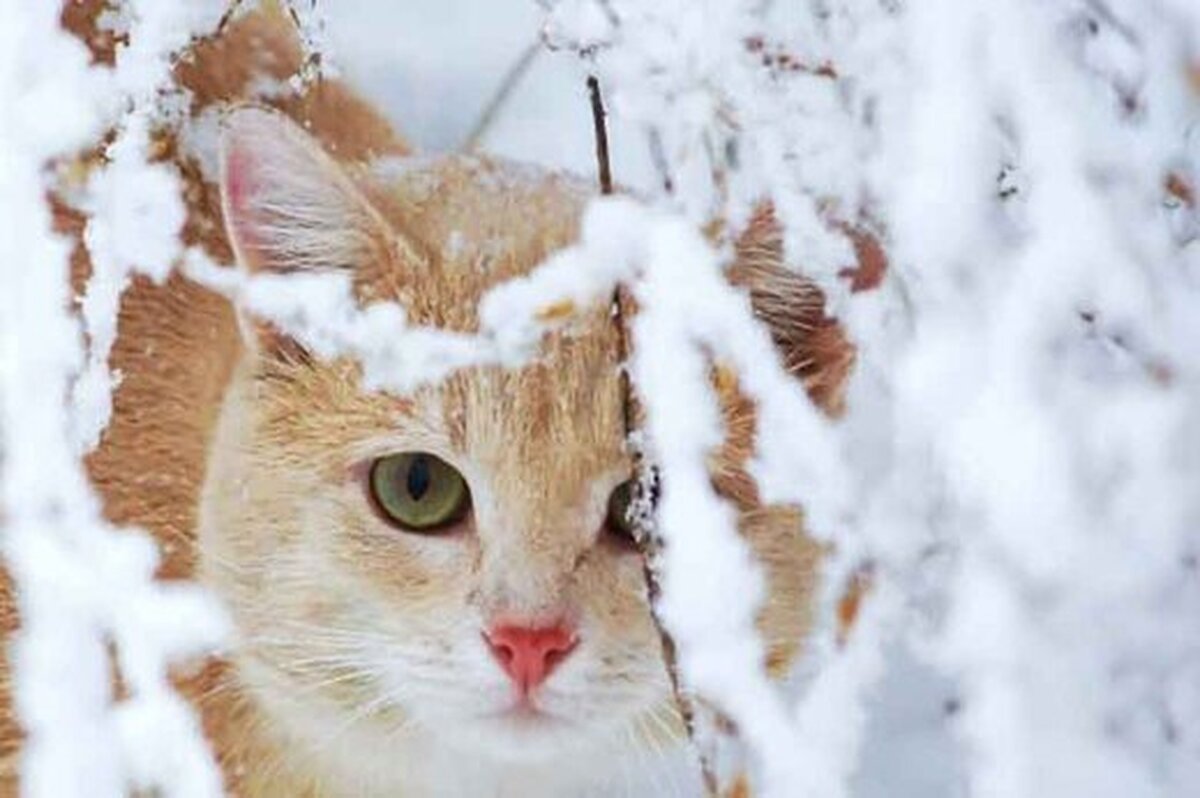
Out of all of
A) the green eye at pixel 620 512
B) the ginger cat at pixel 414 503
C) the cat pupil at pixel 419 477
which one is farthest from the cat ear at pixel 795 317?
the cat pupil at pixel 419 477

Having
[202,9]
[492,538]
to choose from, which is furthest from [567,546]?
[202,9]

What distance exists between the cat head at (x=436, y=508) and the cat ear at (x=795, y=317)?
0.06 m

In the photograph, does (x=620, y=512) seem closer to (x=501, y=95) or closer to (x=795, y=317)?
(x=795, y=317)

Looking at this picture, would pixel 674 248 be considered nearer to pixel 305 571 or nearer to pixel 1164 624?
pixel 1164 624

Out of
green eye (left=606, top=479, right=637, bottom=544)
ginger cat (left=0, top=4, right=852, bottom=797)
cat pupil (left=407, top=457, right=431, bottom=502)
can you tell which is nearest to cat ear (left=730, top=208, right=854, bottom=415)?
ginger cat (left=0, top=4, right=852, bottom=797)

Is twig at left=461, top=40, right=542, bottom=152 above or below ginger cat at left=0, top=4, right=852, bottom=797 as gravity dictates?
above

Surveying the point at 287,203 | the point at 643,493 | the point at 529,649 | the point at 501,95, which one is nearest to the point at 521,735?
the point at 529,649

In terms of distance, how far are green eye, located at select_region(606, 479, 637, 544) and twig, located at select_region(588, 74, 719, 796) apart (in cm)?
9

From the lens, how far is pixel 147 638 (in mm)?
1167

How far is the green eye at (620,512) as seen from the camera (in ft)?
4.38

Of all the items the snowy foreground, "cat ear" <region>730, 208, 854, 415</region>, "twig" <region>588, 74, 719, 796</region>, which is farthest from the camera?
"cat ear" <region>730, 208, 854, 415</region>

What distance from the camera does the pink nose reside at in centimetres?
127

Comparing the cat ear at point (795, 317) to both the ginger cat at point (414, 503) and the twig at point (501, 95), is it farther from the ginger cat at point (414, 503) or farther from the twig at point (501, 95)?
the twig at point (501, 95)

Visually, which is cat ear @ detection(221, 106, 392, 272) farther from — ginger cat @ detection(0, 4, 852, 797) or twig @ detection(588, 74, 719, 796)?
twig @ detection(588, 74, 719, 796)
